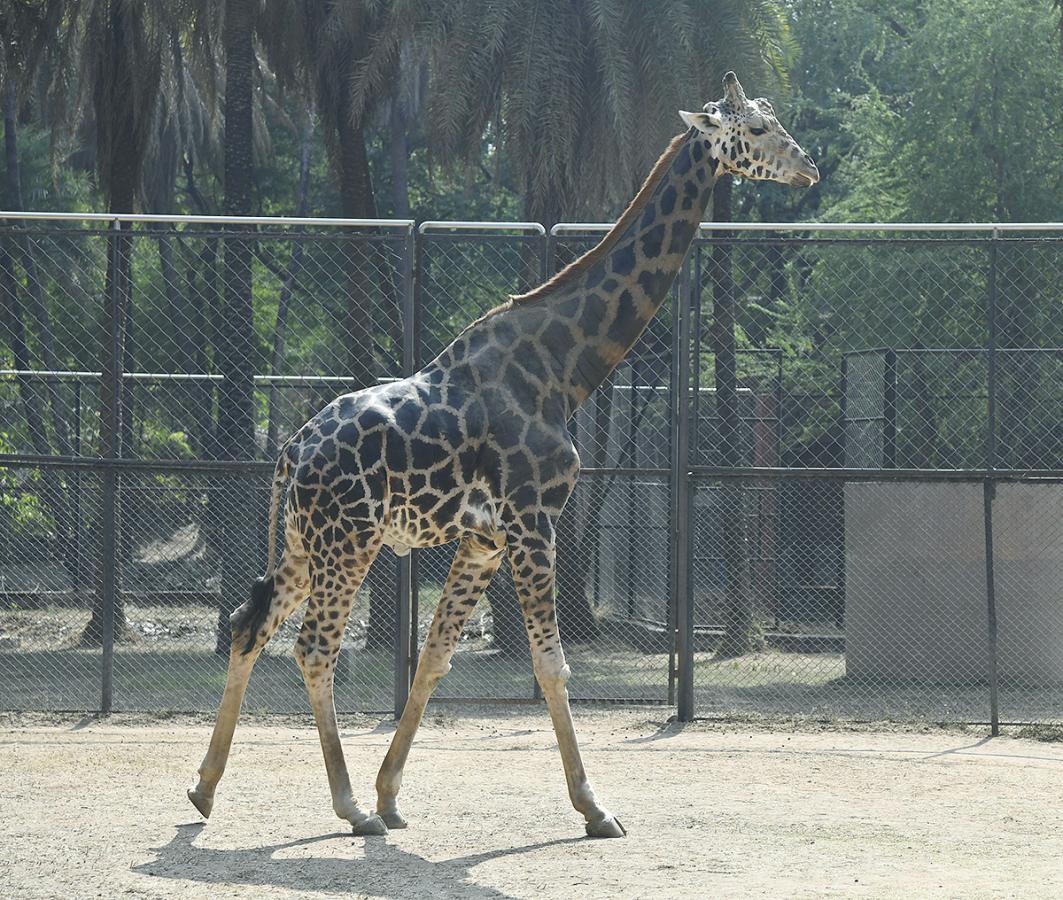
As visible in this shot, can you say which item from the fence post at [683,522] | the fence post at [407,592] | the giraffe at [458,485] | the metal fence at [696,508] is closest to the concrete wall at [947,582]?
the metal fence at [696,508]

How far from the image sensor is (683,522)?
9.47 metres

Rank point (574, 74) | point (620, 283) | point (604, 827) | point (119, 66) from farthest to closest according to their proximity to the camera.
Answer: point (119, 66) < point (574, 74) < point (620, 283) < point (604, 827)

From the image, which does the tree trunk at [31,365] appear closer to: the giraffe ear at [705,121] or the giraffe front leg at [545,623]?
the giraffe ear at [705,121]

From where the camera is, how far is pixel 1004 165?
1803 centimetres

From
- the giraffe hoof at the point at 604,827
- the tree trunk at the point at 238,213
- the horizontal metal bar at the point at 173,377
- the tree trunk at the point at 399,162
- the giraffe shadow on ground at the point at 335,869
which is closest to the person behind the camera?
the giraffe shadow on ground at the point at 335,869

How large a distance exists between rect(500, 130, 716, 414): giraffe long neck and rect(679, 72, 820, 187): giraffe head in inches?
3.1

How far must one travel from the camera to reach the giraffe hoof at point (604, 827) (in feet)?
20.4

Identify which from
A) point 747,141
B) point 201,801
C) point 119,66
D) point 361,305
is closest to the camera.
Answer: point 201,801

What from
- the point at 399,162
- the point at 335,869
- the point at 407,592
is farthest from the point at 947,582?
the point at 399,162

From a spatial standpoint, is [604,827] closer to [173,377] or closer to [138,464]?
[138,464]

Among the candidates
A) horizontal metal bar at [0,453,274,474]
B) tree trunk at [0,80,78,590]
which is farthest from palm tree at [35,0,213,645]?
horizontal metal bar at [0,453,274,474]

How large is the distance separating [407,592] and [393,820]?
3000 millimetres

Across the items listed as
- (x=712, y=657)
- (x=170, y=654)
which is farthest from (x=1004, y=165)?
(x=170, y=654)

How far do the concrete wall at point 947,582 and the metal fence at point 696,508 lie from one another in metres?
0.02
